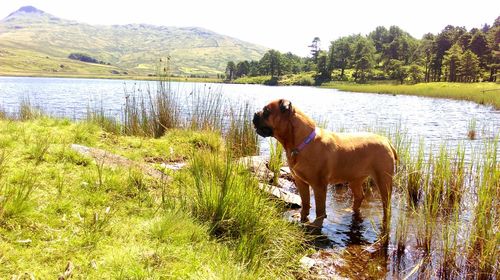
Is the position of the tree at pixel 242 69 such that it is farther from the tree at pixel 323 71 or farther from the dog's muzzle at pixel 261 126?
the dog's muzzle at pixel 261 126

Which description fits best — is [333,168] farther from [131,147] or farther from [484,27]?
[484,27]

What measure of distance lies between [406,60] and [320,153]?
105 m

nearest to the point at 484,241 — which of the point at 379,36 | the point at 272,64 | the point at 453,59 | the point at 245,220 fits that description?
the point at 245,220

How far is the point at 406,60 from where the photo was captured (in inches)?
3930

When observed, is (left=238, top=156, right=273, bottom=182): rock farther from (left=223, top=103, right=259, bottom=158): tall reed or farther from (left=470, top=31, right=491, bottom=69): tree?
(left=470, top=31, right=491, bottom=69): tree

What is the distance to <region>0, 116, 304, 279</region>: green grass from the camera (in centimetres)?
313

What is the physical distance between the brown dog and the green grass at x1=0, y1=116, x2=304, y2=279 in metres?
0.90

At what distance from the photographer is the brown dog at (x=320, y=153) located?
17.6 ft

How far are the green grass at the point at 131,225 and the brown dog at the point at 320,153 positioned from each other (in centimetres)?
90

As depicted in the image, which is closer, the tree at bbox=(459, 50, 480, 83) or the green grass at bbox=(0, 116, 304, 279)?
the green grass at bbox=(0, 116, 304, 279)

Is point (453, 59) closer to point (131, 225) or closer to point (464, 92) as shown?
point (464, 92)

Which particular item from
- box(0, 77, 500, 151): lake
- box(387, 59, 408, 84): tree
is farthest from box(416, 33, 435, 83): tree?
box(0, 77, 500, 151): lake

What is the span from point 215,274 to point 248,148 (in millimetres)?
6526

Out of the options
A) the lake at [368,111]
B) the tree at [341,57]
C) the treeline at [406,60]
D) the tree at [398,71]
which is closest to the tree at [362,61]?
the treeline at [406,60]
